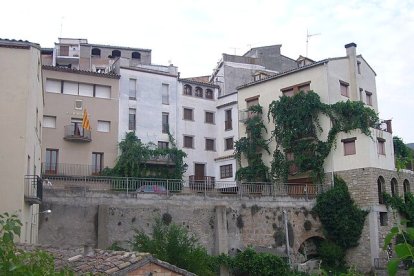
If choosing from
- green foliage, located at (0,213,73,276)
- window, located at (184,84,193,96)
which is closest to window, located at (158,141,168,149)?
window, located at (184,84,193,96)

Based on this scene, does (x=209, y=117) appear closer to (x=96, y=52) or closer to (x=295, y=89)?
(x=295, y=89)

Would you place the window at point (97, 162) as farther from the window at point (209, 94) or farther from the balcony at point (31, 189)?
the balcony at point (31, 189)

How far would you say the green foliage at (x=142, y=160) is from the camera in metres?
42.2

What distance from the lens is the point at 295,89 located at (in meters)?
41.7

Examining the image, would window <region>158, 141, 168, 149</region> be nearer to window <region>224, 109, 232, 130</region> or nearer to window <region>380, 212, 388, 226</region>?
window <region>224, 109, 232, 130</region>

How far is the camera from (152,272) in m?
12.6

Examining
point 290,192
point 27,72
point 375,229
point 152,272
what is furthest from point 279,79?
point 152,272

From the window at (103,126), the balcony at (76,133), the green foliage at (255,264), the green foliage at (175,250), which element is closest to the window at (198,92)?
the window at (103,126)

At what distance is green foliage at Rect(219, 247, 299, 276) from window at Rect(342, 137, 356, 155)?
1148cm

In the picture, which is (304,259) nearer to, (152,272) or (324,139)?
(324,139)

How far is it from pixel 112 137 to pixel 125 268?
32.4m

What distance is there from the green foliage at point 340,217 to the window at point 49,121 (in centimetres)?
2108

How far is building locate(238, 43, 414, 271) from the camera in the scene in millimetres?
35688

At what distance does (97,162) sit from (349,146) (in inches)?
779
